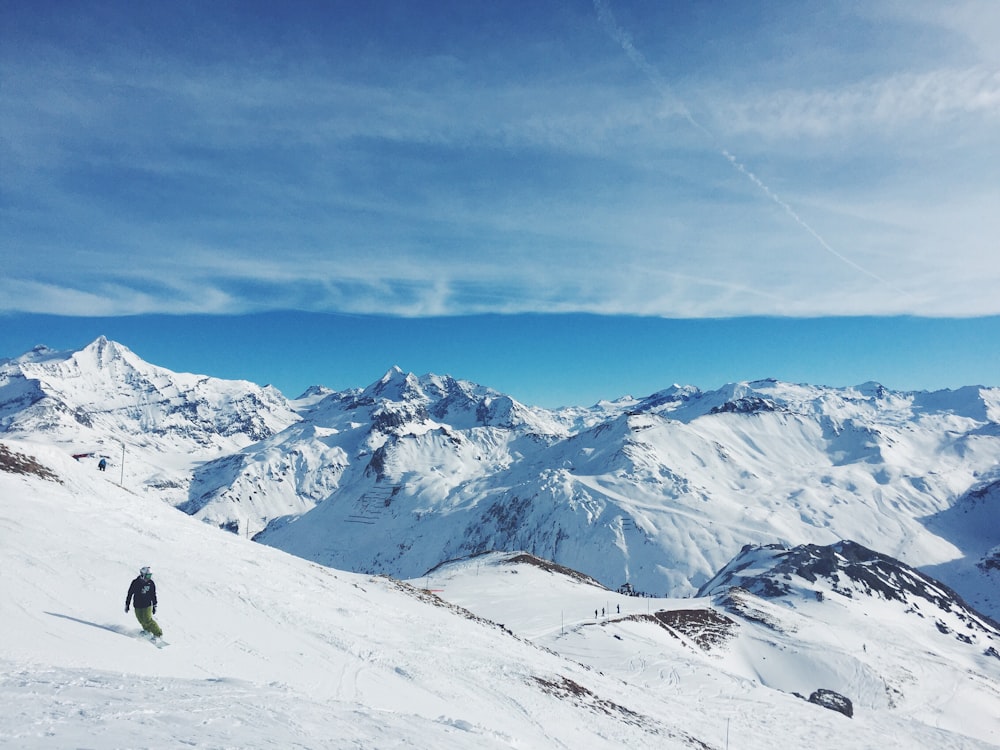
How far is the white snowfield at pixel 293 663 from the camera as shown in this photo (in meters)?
10.4

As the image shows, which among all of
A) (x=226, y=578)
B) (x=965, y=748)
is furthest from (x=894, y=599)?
(x=226, y=578)

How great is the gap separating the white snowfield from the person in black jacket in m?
0.53

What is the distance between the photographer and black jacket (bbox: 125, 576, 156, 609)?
15086 mm

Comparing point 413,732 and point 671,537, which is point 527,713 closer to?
point 413,732

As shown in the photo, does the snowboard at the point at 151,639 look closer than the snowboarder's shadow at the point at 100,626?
No

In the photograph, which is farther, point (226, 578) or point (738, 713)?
point (738, 713)

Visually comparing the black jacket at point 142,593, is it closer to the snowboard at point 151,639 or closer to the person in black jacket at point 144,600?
the person in black jacket at point 144,600

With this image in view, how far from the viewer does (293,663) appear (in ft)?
54.4


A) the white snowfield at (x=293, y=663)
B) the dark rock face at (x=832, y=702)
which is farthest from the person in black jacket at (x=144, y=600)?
the dark rock face at (x=832, y=702)

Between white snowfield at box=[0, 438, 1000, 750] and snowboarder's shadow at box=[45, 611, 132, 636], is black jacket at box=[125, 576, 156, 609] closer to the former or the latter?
snowboarder's shadow at box=[45, 611, 132, 636]

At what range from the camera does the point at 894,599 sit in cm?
9800

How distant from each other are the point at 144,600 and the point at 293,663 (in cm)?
430

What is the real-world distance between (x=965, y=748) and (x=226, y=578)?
38.4 metres

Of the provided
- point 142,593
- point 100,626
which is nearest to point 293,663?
point 142,593
